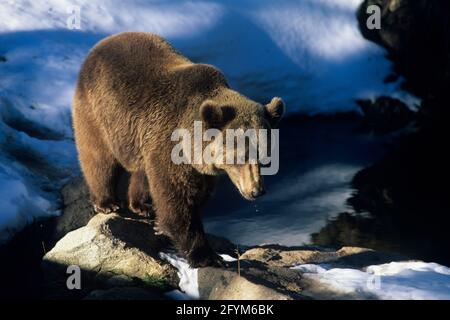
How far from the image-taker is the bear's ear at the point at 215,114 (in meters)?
6.17

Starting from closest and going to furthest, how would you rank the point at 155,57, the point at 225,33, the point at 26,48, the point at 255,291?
the point at 255,291
the point at 155,57
the point at 26,48
the point at 225,33

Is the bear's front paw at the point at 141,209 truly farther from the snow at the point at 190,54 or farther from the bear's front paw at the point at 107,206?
the snow at the point at 190,54

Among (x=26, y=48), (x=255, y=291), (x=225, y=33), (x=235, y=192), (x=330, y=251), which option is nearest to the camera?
(x=255, y=291)

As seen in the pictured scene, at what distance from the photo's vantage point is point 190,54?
47.7ft

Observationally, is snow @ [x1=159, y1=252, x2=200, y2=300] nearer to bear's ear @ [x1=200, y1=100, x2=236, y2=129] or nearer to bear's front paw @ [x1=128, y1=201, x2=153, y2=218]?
bear's front paw @ [x1=128, y1=201, x2=153, y2=218]

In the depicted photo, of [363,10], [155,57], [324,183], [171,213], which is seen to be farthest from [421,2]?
[171,213]

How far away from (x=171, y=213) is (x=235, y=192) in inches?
216

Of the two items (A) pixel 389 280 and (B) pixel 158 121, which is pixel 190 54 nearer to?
(B) pixel 158 121

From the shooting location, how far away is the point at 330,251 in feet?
28.9

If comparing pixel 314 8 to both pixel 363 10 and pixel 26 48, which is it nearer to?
pixel 363 10

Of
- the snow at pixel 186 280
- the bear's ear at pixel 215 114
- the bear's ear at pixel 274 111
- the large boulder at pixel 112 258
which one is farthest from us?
the large boulder at pixel 112 258

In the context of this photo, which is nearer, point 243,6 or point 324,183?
point 324,183

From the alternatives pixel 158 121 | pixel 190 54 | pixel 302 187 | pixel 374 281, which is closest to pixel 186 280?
pixel 158 121

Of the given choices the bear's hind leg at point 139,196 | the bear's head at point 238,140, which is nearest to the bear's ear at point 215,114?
the bear's head at point 238,140
